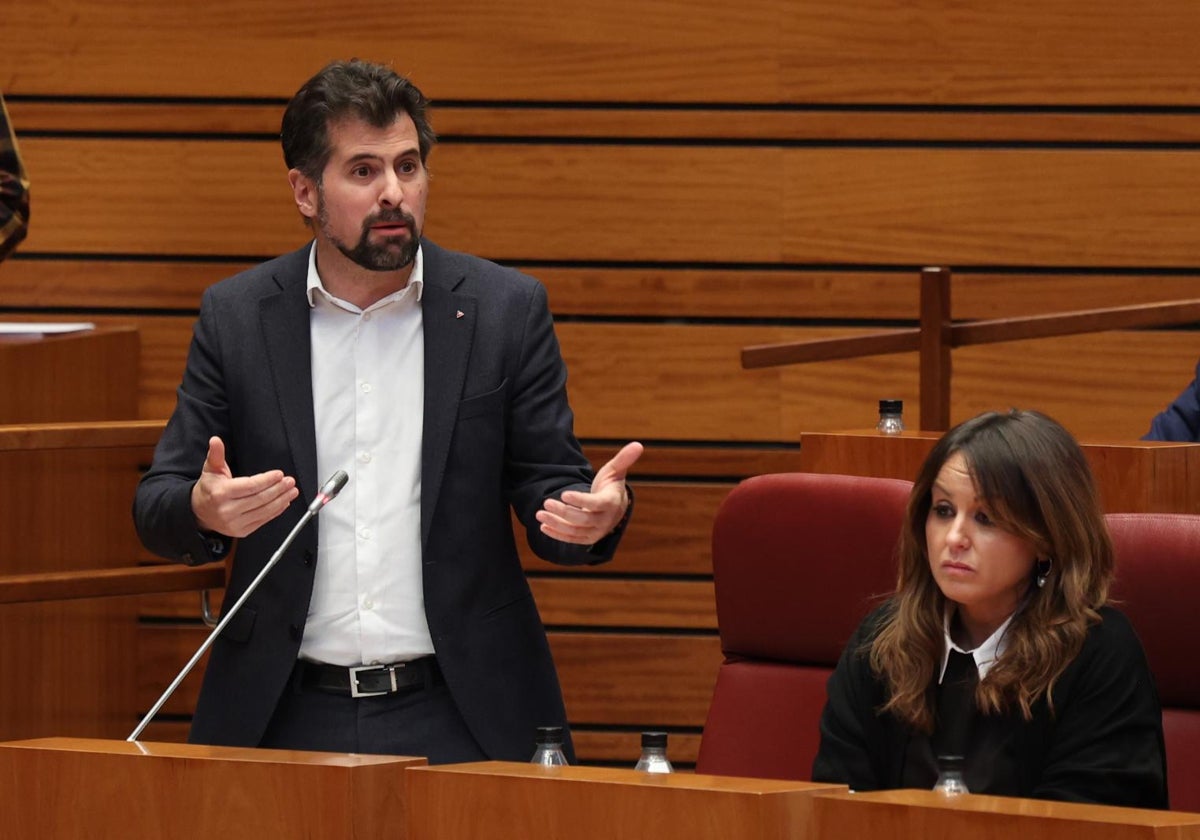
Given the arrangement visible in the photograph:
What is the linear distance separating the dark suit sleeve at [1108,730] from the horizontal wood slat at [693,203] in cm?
202

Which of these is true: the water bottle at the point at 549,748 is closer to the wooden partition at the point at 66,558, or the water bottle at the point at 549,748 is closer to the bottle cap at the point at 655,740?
the bottle cap at the point at 655,740

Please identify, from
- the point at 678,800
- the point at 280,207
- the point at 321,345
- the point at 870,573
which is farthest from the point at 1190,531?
the point at 280,207

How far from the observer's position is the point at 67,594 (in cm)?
323

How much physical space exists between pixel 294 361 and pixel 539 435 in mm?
338

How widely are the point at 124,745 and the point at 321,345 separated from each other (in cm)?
88

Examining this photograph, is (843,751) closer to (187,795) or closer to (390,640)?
(390,640)

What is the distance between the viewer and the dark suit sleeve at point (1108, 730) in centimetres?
200

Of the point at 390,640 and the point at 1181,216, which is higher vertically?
the point at 1181,216

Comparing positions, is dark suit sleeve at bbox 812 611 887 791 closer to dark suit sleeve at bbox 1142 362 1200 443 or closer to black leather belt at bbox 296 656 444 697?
black leather belt at bbox 296 656 444 697

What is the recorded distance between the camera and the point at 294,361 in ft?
8.00

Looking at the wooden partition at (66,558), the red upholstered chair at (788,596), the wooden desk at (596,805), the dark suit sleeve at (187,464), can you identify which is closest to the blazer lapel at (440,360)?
the dark suit sleeve at (187,464)

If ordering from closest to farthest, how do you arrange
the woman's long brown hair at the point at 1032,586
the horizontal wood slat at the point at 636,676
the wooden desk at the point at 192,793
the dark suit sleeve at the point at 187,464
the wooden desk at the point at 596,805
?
the wooden desk at the point at 596,805 < the wooden desk at the point at 192,793 < the woman's long brown hair at the point at 1032,586 < the dark suit sleeve at the point at 187,464 < the horizontal wood slat at the point at 636,676

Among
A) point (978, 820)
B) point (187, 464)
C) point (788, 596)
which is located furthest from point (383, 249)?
point (978, 820)

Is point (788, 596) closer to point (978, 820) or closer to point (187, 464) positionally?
point (187, 464)
